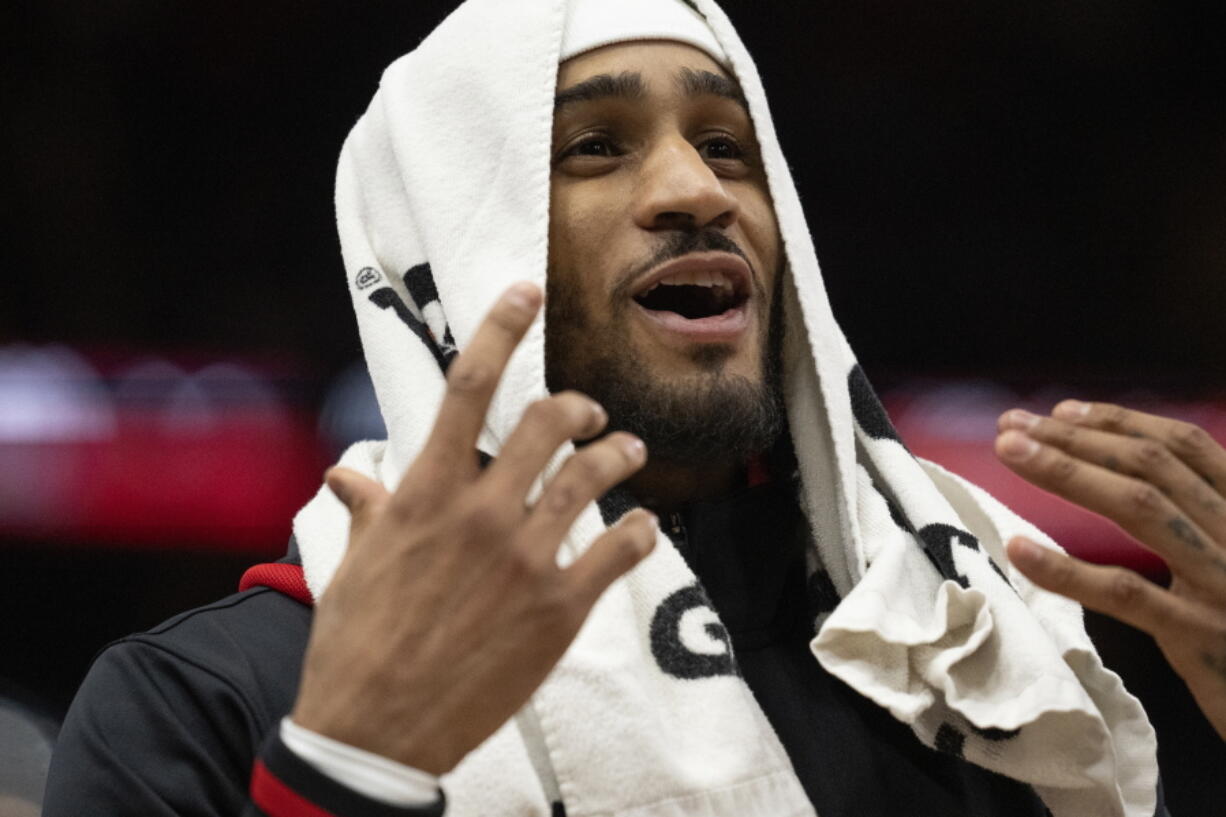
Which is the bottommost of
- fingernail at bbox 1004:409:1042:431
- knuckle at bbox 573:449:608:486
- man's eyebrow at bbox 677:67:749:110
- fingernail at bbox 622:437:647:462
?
fingernail at bbox 1004:409:1042:431

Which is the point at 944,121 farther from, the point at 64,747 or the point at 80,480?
the point at 64,747

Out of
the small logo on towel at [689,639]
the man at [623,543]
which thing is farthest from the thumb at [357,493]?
the small logo on towel at [689,639]

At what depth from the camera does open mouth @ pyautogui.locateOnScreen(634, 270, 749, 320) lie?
Result: 1.23 metres

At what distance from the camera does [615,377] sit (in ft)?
3.99

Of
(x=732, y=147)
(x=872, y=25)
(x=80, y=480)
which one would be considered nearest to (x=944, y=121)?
(x=872, y=25)

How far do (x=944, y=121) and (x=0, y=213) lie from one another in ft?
5.84

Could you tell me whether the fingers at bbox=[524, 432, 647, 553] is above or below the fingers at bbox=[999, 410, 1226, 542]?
above

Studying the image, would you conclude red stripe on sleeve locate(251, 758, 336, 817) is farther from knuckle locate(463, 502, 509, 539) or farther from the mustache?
the mustache

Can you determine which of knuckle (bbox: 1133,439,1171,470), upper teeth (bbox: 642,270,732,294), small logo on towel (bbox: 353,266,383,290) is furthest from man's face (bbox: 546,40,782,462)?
knuckle (bbox: 1133,439,1171,470)

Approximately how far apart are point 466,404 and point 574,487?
8 cm

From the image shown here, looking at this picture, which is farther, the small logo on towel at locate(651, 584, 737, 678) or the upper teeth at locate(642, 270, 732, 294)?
the upper teeth at locate(642, 270, 732, 294)

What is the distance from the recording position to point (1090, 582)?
0.82m

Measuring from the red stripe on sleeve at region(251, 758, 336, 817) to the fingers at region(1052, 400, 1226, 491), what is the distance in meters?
0.54

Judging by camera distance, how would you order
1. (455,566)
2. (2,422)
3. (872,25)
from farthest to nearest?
(872,25)
(2,422)
(455,566)
